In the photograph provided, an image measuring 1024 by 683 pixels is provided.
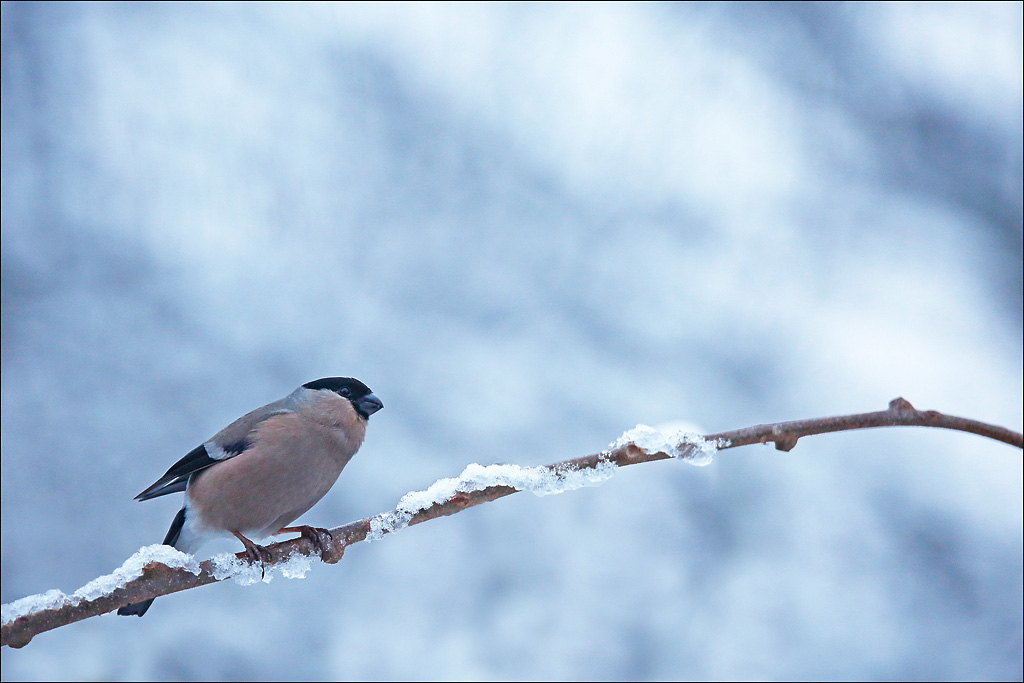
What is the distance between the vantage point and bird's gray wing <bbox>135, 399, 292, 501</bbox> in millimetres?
2131

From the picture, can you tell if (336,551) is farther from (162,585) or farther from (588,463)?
(588,463)

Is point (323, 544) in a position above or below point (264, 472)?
below

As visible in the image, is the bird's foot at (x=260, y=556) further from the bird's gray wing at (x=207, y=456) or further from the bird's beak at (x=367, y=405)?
the bird's beak at (x=367, y=405)

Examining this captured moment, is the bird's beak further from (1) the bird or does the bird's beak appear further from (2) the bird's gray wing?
(2) the bird's gray wing

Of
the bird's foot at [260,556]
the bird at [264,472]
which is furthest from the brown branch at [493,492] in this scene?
the bird at [264,472]

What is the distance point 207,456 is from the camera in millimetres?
2213

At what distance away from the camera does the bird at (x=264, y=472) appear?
205 cm

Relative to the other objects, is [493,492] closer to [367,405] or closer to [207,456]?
[367,405]

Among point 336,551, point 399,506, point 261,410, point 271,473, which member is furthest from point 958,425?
point 261,410

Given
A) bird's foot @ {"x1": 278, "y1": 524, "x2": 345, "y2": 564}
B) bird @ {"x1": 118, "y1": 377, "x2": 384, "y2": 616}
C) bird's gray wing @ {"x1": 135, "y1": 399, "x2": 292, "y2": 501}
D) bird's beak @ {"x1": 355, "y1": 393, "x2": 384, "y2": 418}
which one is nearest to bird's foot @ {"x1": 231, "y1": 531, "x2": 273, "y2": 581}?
bird's foot @ {"x1": 278, "y1": 524, "x2": 345, "y2": 564}

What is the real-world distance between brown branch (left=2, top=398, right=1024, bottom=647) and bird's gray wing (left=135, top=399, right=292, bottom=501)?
2.67 ft

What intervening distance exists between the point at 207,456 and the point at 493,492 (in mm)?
1233

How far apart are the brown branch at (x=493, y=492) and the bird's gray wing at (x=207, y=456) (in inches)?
32.0

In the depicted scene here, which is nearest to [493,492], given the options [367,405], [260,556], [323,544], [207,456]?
[323,544]
